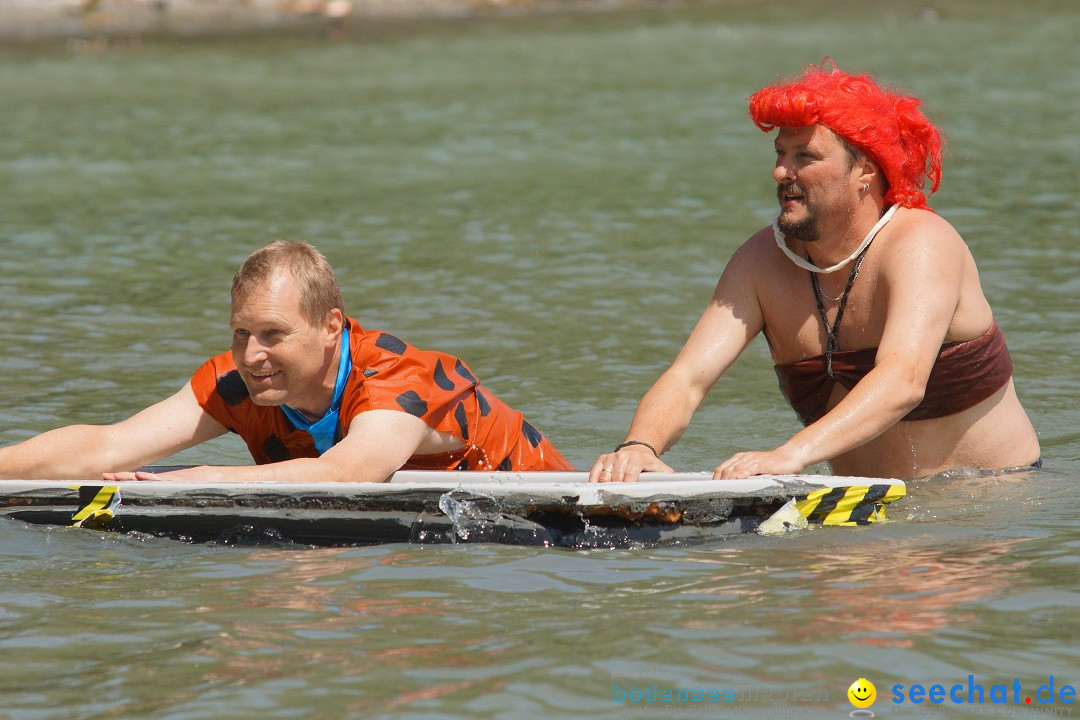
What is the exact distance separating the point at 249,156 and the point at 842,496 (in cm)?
1137

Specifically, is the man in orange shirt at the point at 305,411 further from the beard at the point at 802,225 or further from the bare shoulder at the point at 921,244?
the bare shoulder at the point at 921,244

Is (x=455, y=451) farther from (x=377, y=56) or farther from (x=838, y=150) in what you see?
(x=377, y=56)

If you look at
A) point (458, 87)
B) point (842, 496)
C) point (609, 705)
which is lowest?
point (609, 705)

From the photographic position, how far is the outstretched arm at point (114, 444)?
5.28 meters

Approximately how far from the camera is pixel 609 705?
3727 millimetres

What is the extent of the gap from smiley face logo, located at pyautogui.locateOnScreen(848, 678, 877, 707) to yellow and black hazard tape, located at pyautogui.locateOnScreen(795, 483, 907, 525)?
1183 mm

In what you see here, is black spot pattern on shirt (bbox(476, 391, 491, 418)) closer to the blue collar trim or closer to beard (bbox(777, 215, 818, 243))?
the blue collar trim

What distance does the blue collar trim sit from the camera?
508cm

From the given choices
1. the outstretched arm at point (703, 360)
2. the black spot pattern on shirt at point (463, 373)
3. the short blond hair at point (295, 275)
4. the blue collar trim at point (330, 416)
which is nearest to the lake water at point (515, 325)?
the blue collar trim at point (330, 416)

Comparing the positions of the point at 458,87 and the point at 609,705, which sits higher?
the point at 458,87

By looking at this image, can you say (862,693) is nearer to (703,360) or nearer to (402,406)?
(402,406)

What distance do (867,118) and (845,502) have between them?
1401mm

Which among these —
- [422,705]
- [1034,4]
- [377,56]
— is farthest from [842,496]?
[1034,4]

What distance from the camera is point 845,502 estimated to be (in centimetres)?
497
